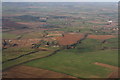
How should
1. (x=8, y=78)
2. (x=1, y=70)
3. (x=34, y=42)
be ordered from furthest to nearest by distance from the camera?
1. (x=34, y=42)
2. (x=1, y=70)
3. (x=8, y=78)

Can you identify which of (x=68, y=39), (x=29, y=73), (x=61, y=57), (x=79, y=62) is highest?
(x=68, y=39)

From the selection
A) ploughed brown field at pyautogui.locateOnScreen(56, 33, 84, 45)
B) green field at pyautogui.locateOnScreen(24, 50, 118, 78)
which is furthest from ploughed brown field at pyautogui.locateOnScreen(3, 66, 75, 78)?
ploughed brown field at pyautogui.locateOnScreen(56, 33, 84, 45)

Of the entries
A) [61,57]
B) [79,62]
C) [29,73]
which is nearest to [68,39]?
[61,57]

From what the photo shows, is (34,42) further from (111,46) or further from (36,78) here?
(36,78)

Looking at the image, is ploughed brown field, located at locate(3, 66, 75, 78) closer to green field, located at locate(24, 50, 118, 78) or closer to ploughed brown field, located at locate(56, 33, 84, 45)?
green field, located at locate(24, 50, 118, 78)

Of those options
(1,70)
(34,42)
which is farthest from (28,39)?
(1,70)

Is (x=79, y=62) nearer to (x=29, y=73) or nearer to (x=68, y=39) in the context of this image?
(x=29, y=73)
